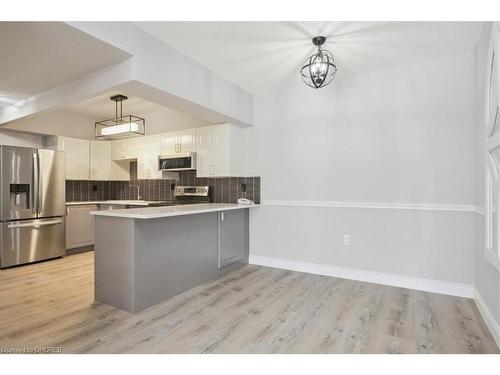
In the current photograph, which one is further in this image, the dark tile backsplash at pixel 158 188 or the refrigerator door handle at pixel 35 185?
the dark tile backsplash at pixel 158 188

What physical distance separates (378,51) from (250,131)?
1926mm

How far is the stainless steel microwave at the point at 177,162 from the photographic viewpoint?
426 cm

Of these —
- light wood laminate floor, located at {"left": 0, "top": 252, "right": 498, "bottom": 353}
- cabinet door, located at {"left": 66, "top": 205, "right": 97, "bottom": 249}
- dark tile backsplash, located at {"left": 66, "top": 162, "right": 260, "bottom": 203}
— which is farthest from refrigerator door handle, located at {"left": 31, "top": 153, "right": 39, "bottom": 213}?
light wood laminate floor, located at {"left": 0, "top": 252, "right": 498, "bottom": 353}

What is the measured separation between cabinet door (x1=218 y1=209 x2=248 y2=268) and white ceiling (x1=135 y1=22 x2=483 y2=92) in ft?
6.02

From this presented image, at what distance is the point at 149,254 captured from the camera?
8.33 feet

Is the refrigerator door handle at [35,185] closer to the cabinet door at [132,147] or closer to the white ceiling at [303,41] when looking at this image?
the cabinet door at [132,147]

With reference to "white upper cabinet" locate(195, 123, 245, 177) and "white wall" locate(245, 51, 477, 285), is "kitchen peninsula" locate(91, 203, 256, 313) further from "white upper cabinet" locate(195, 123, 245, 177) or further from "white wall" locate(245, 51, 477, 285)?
"white wall" locate(245, 51, 477, 285)

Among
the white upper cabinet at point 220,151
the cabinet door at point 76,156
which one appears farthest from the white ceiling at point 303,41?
the cabinet door at point 76,156

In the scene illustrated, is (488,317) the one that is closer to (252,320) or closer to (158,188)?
(252,320)

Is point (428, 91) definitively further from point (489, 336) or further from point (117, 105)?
point (117, 105)

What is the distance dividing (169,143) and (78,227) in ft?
6.89

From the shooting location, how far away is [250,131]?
4.09 metres

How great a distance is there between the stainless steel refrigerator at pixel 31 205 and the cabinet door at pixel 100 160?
0.72 m
